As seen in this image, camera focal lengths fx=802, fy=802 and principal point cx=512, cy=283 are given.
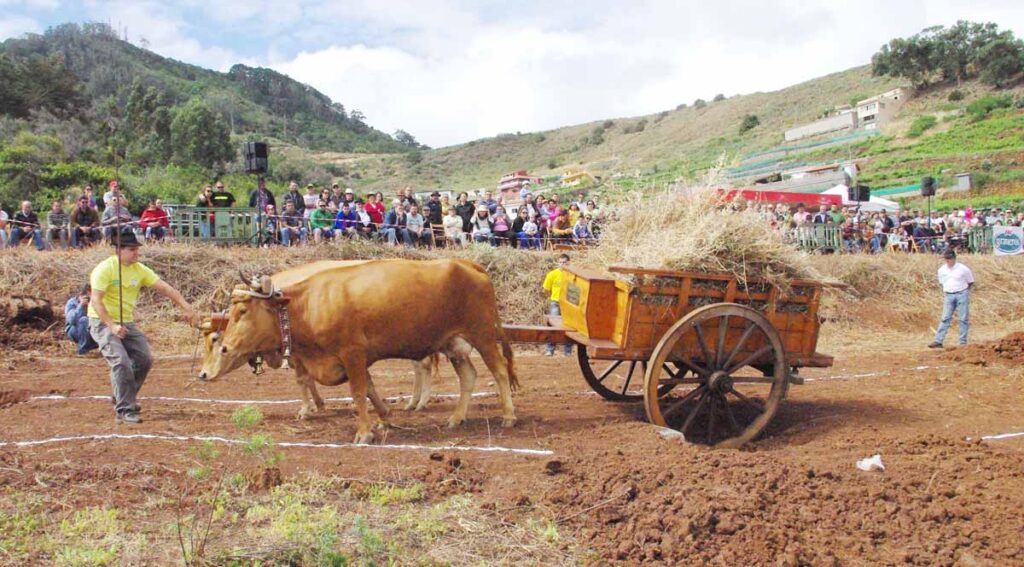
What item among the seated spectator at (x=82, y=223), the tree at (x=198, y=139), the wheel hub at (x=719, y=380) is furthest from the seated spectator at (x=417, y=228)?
the tree at (x=198, y=139)

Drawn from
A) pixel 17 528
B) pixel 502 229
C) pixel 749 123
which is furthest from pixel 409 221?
pixel 749 123

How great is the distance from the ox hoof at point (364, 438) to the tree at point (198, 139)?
4217 cm

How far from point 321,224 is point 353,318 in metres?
9.56

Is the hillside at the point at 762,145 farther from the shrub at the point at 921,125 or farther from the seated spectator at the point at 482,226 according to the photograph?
the seated spectator at the point at 482,226

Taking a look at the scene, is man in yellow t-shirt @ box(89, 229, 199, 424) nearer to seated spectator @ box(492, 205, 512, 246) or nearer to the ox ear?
the ox ear

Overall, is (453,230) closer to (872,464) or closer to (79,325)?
(79,325)

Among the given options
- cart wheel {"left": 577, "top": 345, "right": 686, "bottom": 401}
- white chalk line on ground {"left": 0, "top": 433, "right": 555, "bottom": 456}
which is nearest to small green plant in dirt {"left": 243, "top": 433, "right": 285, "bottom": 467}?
white chalk line on ground {"left": 0, "top": 433, "right": 555, "bottom": 456}

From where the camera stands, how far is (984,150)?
51.6 meters

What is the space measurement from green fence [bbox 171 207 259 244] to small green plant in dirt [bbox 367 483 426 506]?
11917 mm

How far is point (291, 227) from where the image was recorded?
16.3 metres

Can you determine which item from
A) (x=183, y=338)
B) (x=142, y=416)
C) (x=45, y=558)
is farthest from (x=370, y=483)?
(x=183, y=338)

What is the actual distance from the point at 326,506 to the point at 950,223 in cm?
2747

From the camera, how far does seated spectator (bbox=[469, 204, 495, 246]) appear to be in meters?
17.5

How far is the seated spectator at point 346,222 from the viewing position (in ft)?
52.9
